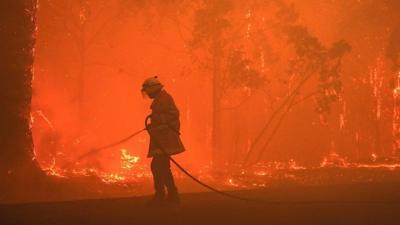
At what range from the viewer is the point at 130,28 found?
31.3 meters

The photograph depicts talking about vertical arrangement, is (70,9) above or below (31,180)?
above

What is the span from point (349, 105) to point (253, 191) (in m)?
28.4

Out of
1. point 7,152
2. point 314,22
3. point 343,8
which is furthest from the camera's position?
point 314,22

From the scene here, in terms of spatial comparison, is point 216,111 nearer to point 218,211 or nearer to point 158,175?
point 158,175

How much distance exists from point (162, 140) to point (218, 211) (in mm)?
1322

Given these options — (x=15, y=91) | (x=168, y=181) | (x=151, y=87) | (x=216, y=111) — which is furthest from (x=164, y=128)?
(x=216, y=111)

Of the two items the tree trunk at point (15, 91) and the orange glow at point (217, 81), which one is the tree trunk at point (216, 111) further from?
the tree trunk at point (15, 91)

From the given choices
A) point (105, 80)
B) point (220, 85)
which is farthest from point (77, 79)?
point (220, 85)

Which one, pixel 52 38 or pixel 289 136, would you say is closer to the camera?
pixel 52 38

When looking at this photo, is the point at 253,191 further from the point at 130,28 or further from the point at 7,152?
the point at 130,28

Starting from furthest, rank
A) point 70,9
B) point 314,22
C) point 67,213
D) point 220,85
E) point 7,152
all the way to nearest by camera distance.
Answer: point 314,22
point 70,9
point 220,85
point 7,152
point 67,213

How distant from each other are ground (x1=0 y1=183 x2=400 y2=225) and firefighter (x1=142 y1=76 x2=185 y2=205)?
33 cm

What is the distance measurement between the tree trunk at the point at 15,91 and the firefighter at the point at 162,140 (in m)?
2.81

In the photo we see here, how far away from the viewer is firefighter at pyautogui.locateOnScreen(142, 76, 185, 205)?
7.37 meters
